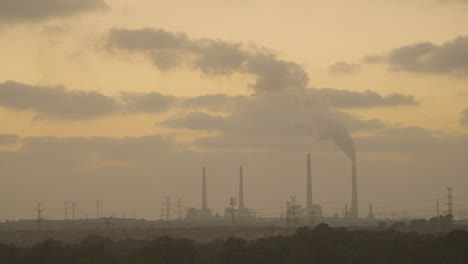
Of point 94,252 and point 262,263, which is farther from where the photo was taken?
point 94,252

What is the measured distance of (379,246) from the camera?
71.3 meters

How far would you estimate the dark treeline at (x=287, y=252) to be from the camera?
214 feet

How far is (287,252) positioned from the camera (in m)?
70.6

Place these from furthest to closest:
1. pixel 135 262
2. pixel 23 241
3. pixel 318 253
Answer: pixel 23 241, pixel 318 253, pixel 135 262

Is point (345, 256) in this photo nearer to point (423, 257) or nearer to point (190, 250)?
point (423, 257)

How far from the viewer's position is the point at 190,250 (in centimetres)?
7131

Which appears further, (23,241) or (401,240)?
(23,241)

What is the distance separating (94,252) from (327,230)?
74.9ft

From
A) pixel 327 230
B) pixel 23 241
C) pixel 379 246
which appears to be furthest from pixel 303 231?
pixel 23 241

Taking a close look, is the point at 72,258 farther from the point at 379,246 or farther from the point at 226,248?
the point at 379,246

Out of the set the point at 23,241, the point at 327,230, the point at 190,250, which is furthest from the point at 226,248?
the point at 23,241

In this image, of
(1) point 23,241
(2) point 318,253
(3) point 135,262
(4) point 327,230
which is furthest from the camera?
(1) point 23,241

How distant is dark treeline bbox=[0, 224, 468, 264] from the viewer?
214 feet

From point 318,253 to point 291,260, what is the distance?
13.6 ft
